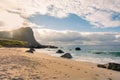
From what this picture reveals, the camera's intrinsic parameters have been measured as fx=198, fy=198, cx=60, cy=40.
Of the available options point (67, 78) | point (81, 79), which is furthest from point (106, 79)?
point (67, 78)

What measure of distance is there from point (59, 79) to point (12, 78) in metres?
3.25

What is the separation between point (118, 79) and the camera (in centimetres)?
1722

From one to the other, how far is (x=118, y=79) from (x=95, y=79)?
110 inches

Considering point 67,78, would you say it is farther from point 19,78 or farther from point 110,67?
point 110,67

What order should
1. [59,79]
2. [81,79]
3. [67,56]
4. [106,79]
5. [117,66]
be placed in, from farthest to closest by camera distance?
[67,56], [117,66], [106,79], [81,79], [59,79]

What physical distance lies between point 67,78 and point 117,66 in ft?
43.0

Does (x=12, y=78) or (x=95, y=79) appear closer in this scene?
(x=12, y=78)

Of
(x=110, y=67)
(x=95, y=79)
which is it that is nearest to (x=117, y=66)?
(x=110, y=67)

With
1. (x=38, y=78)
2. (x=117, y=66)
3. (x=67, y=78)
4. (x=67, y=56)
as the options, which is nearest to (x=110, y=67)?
(x=117, y=66)

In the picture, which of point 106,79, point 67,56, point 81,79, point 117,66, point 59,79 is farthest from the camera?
point 67,56

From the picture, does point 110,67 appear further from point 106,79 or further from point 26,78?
point 26,78

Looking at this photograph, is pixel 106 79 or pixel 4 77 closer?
pixel 4 77

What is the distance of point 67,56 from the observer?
46.5 m

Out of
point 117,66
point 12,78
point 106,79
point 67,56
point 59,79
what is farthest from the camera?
point 67,56
